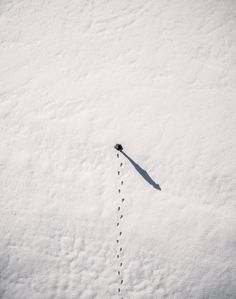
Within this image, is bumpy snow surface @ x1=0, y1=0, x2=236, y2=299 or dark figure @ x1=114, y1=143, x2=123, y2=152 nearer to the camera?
bumpy snow surface @ x1=0, y1=0, x2=236, y2=299

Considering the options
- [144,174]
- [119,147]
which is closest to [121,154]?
[119,147]

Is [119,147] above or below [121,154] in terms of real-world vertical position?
above

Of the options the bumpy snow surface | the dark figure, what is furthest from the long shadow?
the dark figure

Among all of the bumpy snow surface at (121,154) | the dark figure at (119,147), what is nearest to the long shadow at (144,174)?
the bumpy snow surface at (121,154)

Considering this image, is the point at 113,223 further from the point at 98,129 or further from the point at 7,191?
the point at 7,191

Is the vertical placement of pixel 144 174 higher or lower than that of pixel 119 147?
lower

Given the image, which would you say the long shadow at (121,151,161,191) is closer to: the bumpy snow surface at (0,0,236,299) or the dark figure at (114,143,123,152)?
the bumpy snow surface at (0,0,236,299)

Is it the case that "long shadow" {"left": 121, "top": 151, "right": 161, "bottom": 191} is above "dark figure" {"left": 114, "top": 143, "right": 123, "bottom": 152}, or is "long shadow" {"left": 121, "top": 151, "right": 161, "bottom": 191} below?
below

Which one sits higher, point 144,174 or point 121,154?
point 121,154

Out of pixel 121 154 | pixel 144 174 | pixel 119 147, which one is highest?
pixel 119 147

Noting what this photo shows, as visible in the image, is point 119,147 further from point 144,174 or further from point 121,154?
point 144,174
